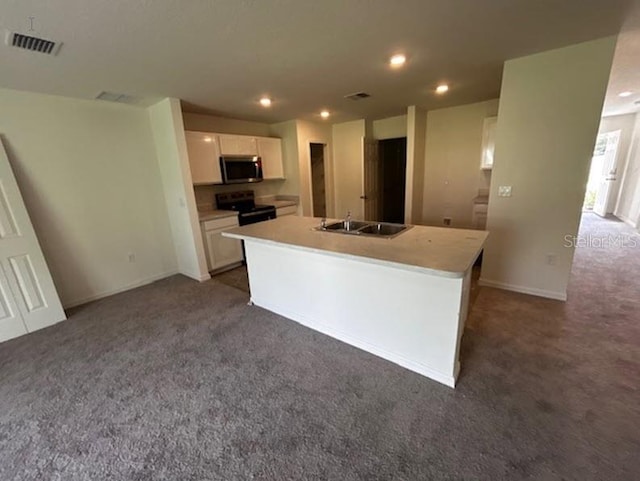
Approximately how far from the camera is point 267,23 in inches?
68.9

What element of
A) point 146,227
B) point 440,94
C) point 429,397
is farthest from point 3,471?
point 440,94

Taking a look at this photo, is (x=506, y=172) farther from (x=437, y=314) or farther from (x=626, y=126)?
(x=626, y=126)

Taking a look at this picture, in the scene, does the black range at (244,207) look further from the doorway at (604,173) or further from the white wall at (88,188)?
the doorway at (604,173)

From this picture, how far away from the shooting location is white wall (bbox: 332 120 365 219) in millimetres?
5477

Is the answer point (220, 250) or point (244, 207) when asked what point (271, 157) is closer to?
point (244, 207)

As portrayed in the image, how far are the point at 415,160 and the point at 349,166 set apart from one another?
156 cm

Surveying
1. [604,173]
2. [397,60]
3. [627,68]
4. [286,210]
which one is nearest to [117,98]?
[286,210]

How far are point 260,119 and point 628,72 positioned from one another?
4918 millimetres

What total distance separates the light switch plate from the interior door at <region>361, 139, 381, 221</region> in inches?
112

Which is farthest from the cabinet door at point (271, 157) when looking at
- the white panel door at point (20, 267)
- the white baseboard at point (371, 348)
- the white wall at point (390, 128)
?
the white panel door at point (20, 267)

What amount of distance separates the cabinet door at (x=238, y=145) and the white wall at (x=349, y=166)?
6.34ft

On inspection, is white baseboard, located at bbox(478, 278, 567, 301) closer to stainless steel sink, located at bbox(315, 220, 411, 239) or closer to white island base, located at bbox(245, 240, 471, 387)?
white island base, located at bbox(245, 240, 471, 387)

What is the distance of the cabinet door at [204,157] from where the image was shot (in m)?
3.80

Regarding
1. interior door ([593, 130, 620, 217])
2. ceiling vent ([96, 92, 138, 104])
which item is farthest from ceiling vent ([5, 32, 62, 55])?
interior door ([593, 130, 620, 217])
